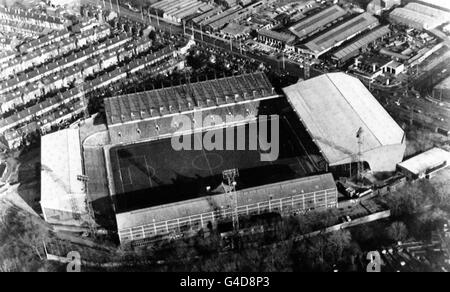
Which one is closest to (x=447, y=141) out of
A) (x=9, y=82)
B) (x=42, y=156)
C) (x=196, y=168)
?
(x=196, y=168)

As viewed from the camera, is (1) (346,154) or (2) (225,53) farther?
(2) (225,53)

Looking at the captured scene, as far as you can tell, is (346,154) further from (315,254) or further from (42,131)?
(42,131)

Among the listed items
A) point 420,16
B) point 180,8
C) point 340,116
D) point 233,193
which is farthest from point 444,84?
point 180,8

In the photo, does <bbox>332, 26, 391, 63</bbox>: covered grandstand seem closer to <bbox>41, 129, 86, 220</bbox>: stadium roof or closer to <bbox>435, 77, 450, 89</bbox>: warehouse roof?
<bbox>435, 77, 450, 89</bbox>: warehouse roof

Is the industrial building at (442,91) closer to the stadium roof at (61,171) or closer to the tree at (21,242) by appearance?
the stadium roof at (61,171)

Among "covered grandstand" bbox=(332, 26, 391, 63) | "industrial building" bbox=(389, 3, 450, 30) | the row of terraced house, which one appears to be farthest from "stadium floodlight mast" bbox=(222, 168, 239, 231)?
"industrial building" bbox=(389, 3, 450, 30)
